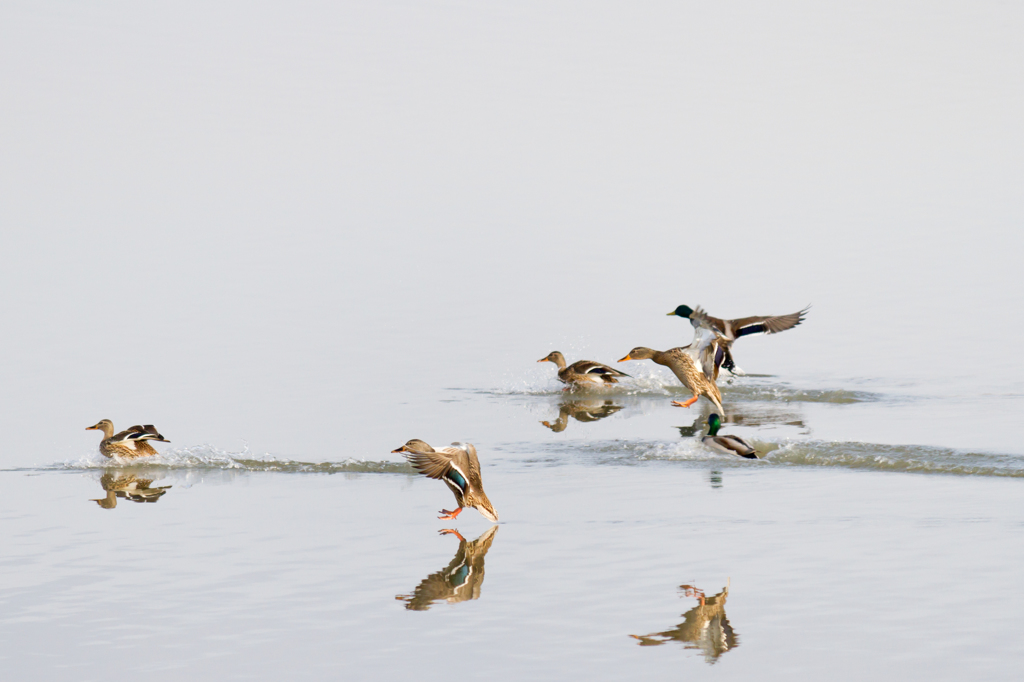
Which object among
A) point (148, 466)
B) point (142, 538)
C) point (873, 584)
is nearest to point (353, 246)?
point (148, 466)

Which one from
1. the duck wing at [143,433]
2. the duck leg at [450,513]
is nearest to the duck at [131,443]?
the duck wing at [143,433]

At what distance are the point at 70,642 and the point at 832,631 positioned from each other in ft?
17.6

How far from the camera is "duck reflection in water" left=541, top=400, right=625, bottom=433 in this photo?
21.6 meters

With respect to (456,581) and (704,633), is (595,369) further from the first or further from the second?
(704,633)

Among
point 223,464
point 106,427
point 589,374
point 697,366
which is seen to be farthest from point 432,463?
point 589,374

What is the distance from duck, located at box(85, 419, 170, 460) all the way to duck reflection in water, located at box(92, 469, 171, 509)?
1.14 ft

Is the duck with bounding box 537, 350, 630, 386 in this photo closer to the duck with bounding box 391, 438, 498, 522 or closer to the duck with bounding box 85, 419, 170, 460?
the duck with bounding box 85, 419, 170, 460

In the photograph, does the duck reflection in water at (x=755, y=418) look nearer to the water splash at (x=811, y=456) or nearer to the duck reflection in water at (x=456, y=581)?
the water splash at (x=811, y=456)

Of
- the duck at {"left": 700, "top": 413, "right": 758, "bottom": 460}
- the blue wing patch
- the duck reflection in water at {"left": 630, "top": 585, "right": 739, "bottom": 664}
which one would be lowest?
the duck reflection in water at {"left": 630, "top": 585, "right": 739, "bottom": 664}

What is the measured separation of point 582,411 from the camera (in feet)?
75.8

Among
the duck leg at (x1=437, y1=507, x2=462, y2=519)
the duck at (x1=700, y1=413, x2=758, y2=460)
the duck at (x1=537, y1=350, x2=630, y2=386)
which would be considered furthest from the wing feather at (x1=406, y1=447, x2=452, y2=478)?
the duck at (x1=537, y1=350, x2=630, y2=386)

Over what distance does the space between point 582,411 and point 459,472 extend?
30.4ft

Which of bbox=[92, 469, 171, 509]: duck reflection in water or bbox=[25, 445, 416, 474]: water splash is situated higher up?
bbox=[25, 445, 416, 474]: water splash

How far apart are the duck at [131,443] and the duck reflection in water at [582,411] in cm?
547
